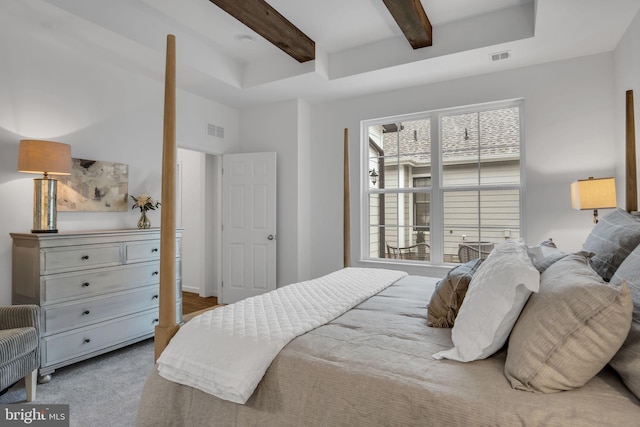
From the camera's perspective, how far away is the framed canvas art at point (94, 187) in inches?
121

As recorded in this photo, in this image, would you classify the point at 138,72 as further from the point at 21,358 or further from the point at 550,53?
the point at 550,53

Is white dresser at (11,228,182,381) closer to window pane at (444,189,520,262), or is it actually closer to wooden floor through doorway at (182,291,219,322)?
wooden floor through doorway at (182,291,219,322)

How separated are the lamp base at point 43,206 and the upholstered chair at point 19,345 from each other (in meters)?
0.68

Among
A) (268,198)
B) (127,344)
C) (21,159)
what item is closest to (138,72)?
(21,159)

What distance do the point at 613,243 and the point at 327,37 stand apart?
9.89 ft

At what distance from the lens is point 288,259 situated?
181 inches

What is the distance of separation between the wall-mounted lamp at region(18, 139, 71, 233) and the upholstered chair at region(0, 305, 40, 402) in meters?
0.70

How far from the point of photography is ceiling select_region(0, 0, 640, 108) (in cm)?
274

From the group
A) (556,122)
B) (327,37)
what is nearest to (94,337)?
(327,37)

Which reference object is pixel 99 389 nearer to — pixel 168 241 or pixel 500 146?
pixel 168 241

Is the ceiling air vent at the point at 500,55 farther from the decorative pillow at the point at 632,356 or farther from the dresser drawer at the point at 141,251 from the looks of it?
the dresser drawer at the point at 141,251

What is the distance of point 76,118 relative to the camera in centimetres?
316

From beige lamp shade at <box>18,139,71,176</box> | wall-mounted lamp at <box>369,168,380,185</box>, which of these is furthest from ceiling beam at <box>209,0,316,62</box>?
beige lamp shade at <box>18,139,71,176</box>

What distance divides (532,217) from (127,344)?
12.9ft
